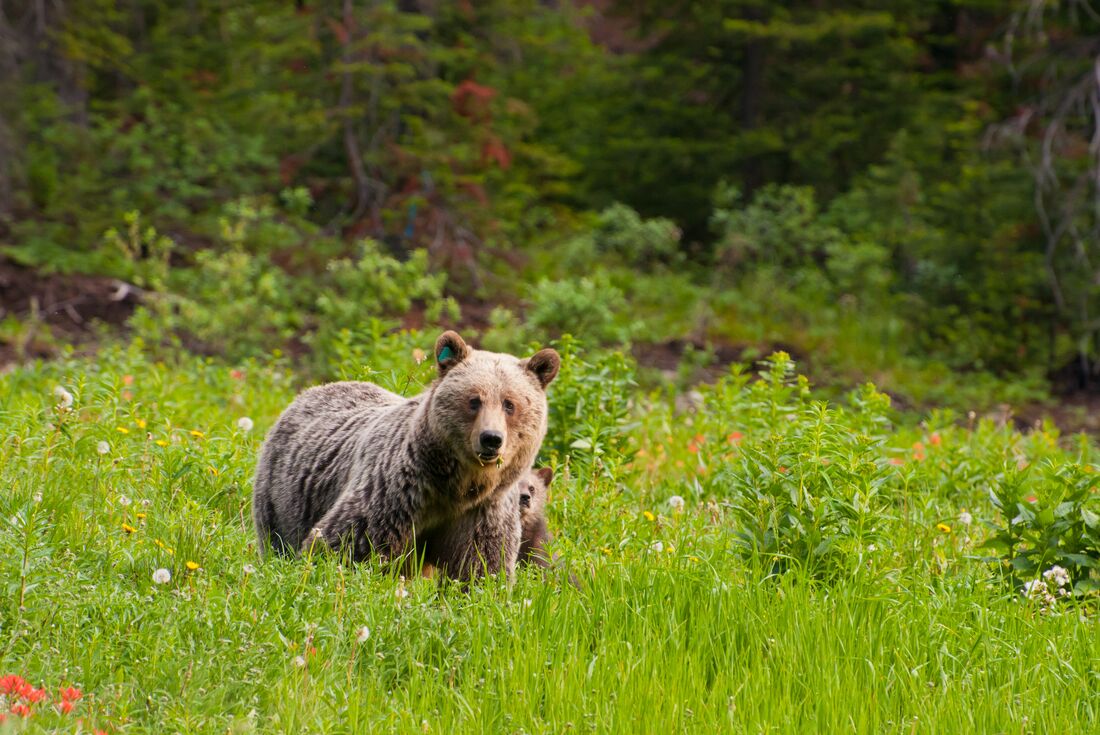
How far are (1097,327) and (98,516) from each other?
10.4m

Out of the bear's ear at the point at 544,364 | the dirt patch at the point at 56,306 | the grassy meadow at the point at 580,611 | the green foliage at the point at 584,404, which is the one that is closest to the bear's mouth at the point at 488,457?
the grassy meadow at the point at 580,611

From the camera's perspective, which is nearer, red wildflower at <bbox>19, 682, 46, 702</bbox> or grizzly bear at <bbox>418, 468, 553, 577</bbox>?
red wildflower at <bbox>19, 682, 46, 702</bbox>

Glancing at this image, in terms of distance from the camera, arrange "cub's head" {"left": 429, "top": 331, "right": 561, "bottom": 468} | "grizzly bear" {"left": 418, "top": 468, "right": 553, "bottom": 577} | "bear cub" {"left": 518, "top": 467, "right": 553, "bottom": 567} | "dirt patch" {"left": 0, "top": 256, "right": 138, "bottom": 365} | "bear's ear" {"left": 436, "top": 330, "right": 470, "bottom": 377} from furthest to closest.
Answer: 1. "dirt patch" {"left": 0, "top": 256, "right": 138, "bottom": 365}
2. "bear cub" {"left": 518, "top": 467, "right": 553, "bottom": 567}
3. "bear's ear" {"left": 436, "top": 330, "right": 470, "bottom": 377}
4. "grizzly bear" {"left": 418, "top": 468, "right": 553, "bottom": 577}
5. "cub's head" {"left": 429, "top": 331, "right": 561, "bottom": 468}

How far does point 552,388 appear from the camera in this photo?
263 inches

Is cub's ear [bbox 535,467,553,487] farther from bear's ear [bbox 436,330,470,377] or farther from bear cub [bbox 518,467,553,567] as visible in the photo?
bear's ear [bbox 436,330,470,377]

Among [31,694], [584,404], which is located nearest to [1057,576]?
[584,404]

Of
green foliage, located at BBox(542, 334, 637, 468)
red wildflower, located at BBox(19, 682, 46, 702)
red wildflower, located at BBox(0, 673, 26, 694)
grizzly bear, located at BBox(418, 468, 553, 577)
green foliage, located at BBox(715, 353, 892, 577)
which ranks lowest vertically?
green foliage, located at BBox(542, 334, 637, 468)

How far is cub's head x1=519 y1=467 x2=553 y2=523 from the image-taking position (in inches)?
208

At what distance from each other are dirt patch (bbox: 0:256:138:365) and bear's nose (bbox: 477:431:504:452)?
313 inches

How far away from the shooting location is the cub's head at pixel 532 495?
527 cm

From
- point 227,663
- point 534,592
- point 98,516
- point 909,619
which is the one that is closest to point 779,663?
point 909,619

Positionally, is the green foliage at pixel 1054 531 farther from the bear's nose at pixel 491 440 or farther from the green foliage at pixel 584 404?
the bear's nose at pixel 491 440

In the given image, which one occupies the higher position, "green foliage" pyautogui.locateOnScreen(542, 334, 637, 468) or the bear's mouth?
the bear's mouth

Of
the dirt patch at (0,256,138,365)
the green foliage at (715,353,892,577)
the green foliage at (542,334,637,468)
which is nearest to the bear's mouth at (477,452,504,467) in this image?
the green foliage at (715,353,892,577)
